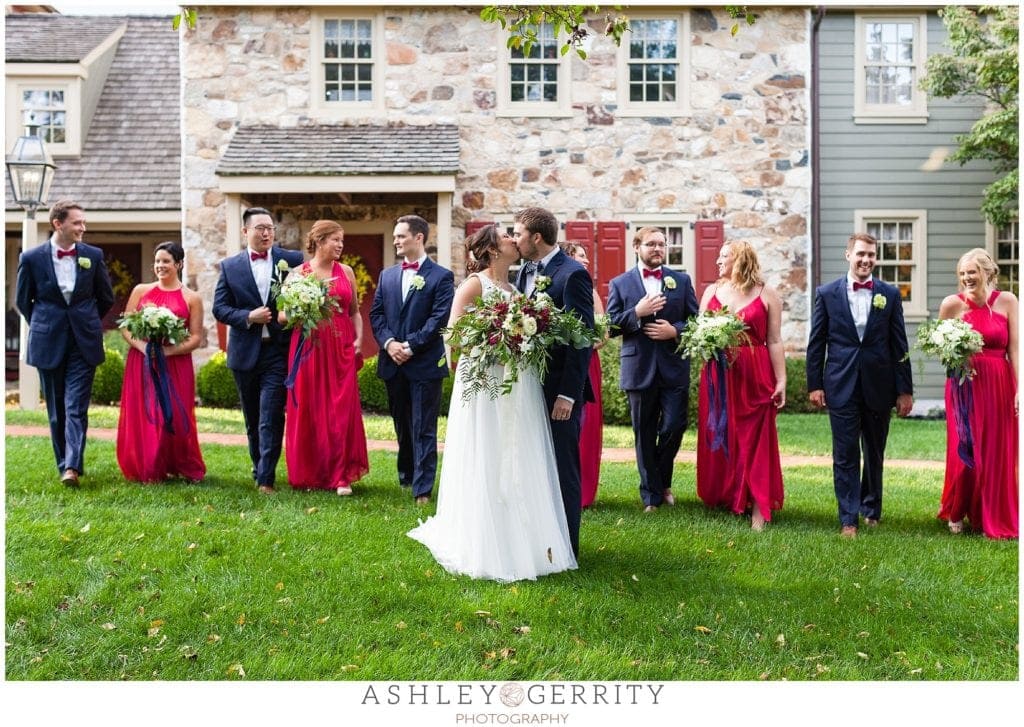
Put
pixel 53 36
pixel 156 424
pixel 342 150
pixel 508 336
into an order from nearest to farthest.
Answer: pixel 508 336 → pixel 156 424 → pixel 342 150 → pixel 53 36

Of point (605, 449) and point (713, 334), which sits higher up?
point (713, 334)

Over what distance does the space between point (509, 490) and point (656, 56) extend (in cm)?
1250

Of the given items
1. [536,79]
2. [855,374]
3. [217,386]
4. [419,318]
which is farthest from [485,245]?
[536,79]

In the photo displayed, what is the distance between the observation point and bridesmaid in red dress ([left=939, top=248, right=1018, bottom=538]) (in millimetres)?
6848

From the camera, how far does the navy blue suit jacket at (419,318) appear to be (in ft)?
23.9

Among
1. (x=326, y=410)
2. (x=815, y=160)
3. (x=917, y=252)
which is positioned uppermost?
(x=815, y=160)

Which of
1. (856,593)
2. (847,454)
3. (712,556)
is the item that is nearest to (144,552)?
(712,556)

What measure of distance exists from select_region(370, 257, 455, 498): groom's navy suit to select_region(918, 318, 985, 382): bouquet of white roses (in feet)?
11.4

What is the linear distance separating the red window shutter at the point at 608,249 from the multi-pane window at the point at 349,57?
14.8 ft

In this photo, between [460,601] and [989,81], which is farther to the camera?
[989,81]

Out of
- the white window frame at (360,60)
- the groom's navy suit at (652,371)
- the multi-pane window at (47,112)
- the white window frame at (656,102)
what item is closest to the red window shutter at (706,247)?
the white window frame at (656,102)

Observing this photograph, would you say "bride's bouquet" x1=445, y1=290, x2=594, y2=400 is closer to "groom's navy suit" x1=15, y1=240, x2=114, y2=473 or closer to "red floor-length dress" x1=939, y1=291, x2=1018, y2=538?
"red floor-length dress" x1=939, y1=291, x2=1018, y2=538

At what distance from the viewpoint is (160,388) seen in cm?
756

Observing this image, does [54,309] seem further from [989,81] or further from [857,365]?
[989,81]
